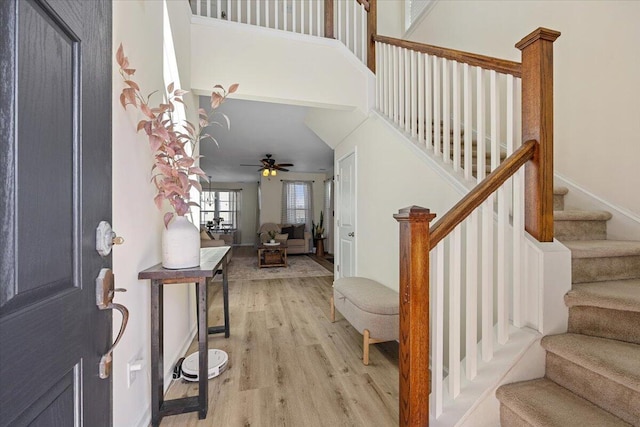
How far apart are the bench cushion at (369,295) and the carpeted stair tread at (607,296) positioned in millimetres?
1108

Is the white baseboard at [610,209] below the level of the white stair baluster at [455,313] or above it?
above

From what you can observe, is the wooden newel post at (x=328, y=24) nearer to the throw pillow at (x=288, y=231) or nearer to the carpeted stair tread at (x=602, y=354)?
the carpeted stair tread at (x=602, y=354)

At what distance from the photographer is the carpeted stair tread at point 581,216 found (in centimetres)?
195

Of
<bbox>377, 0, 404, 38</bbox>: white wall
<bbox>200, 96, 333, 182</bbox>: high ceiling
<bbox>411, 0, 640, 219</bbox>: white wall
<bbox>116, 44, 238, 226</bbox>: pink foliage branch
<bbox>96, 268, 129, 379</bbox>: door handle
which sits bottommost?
<bbox>96, 268, 129, 379</bbox>: door handle

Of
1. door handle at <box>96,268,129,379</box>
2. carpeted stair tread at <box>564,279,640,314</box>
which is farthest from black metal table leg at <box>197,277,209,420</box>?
carpeted stair tread at <box>564,279,640,314</box>

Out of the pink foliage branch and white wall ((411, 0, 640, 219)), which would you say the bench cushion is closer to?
the pink foliage branch

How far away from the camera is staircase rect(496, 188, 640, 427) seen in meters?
1.10

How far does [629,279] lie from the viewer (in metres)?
1.68

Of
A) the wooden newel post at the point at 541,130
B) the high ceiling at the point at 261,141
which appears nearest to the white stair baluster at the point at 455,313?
the wooden newel post at the point at 541,130

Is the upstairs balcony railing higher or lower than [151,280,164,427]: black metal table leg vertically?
higher

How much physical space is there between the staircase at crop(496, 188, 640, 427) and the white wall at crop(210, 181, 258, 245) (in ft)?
34.5

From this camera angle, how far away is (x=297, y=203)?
10047mm

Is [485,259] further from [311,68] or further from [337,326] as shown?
[311,68]

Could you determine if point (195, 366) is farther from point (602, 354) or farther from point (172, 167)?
point (602, 354)
